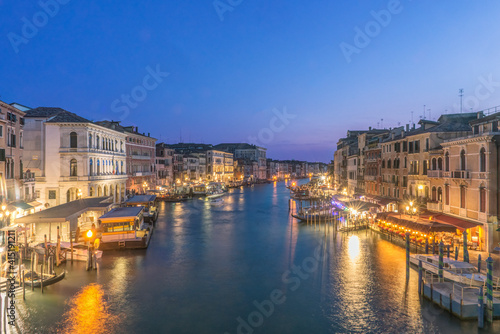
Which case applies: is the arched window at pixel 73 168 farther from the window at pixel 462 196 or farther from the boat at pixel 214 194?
the window at pixel 462 196

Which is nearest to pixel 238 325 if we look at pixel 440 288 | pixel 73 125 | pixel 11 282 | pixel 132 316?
pixel 132 316

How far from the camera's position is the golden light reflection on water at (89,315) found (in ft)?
45.3

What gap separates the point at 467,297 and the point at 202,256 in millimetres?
16207

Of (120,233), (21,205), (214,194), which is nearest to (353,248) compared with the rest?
(120,233)

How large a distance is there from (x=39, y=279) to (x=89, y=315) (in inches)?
196

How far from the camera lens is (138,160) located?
207 feet

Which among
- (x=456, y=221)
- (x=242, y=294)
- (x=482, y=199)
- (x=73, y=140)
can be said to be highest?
(x=73, y=140)

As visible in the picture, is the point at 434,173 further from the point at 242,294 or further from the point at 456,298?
the point at 242,294

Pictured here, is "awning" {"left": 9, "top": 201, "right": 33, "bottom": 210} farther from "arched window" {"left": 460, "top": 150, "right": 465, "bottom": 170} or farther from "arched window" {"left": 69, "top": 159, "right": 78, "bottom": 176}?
"arched window" {"left": 460, "top": 150, "right": 465, "bottom": 170}

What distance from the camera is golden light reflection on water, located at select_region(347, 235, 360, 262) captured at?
24.3 meters

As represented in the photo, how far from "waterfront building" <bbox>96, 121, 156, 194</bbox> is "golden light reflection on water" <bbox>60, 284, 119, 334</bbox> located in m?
39.2

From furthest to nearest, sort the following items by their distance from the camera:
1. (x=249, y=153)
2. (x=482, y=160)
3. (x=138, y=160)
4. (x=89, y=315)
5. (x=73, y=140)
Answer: (x=249, y=153)
(x=138, y=160)
(x=73, y=140)
(x=482, y=160)
(x=89, y=315)

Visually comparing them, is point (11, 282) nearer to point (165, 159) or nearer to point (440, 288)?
point (440, 288)

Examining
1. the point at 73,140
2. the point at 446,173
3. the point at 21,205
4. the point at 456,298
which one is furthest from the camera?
the point at 73,140
